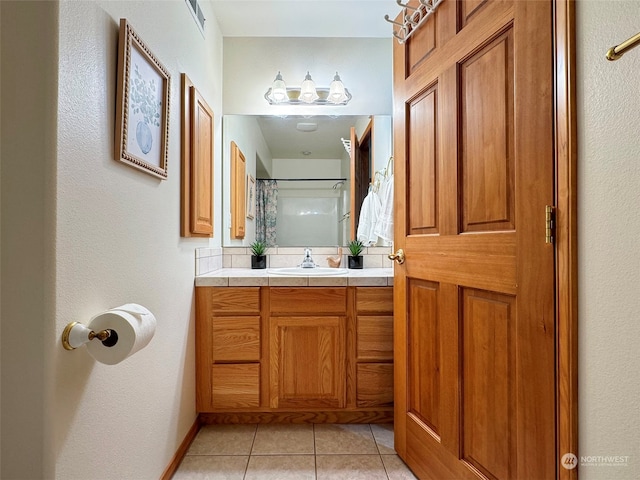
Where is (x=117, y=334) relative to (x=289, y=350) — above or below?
above

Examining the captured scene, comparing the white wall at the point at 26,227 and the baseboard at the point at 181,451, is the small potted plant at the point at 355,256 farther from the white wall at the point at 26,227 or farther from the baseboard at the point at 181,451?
the white wall at the point at 26,227

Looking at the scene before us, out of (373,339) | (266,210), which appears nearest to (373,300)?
(373,339)

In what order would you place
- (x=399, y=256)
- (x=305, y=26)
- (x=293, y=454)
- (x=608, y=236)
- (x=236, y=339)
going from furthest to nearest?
(x=305, y=26), (x=236, y=339), (x=293, y=454), (x=399, y=256), (x=608, y=236)

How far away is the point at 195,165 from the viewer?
1682 mm

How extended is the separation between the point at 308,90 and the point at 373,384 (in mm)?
1884

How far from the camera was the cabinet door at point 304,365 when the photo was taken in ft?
5.89

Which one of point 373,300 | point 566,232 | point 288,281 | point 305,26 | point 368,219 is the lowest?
point 373,300

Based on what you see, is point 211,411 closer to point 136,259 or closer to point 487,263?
point 136,259

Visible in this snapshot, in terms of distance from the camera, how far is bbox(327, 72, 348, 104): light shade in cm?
227

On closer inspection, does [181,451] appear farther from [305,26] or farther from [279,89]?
[305,26]

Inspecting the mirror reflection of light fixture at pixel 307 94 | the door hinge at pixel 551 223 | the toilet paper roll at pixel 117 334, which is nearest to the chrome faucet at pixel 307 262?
the mirror reflection of light fixture at pixel 307 94

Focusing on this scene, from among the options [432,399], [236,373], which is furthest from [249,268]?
[432,399]

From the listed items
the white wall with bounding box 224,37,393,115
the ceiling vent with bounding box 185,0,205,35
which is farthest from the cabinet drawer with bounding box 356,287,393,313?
the ceiling vent with bounding box 185,0,205,35

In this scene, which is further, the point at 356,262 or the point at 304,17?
the point at 356,262
